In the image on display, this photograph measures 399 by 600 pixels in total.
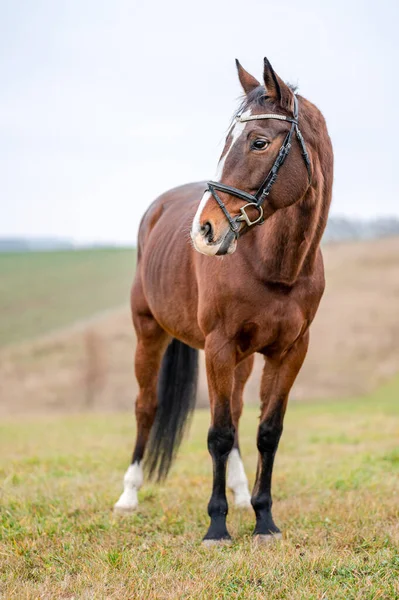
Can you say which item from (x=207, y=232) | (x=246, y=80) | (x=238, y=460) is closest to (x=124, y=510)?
(x=238, y=460)

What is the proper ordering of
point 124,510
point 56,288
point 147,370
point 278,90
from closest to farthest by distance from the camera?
1. point 278,90
2. point 124,510
3. point 147,370
4. point 56,288

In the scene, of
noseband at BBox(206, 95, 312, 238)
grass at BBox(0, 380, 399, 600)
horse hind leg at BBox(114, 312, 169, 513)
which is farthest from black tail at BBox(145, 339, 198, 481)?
noseband at BBox(206, 95, 312, 238)

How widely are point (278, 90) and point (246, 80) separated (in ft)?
1.33

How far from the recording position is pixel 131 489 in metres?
6.18

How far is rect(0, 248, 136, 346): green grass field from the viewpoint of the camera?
175 feet

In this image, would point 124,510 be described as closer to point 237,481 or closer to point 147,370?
point 237,481

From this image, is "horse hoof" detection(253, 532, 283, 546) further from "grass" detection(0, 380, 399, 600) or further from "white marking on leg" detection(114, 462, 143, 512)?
"white marking on leg" detection(114, 462, 143, 512)

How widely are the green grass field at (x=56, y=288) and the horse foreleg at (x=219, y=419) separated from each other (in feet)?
144

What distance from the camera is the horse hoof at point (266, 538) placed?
4.75 meters

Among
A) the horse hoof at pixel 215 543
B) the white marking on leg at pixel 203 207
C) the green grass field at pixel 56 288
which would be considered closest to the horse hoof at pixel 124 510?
the horse hoof at pixel 215 543

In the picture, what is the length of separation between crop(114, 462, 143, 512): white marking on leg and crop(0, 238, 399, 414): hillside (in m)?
23.5

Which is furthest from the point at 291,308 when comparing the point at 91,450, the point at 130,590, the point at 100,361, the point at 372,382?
the point at 100,361

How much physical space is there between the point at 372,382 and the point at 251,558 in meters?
29.6

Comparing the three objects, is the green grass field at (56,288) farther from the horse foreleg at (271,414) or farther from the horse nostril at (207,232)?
the horse nostril at (207,232)
